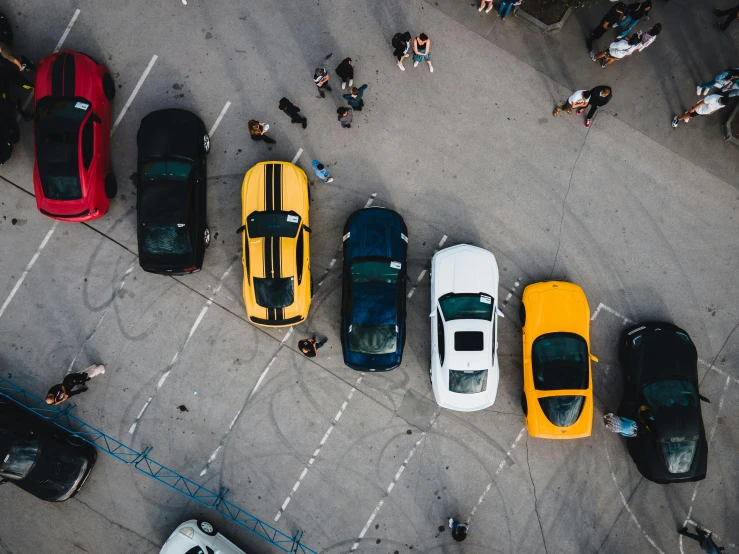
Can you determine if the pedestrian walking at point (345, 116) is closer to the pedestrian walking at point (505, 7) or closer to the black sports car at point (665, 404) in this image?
the pedestrian walking at point (505, 7)

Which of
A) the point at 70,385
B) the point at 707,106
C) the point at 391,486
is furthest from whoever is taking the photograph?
the point at 391,486

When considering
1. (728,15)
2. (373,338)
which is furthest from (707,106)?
(373,338)

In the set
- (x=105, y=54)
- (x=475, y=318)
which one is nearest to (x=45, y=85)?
(x=105, y=54)

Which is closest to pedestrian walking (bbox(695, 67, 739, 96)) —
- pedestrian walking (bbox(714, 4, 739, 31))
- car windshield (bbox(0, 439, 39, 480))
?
pedestrian walking (bbox(714, 4, 739, 31))

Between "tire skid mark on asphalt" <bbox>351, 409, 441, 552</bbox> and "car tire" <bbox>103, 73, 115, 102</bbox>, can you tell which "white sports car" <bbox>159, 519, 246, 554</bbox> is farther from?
"car tire" <bbox>103, 73, 115, 102</bbox>

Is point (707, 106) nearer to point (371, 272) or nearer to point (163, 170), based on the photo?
point (371, 272)

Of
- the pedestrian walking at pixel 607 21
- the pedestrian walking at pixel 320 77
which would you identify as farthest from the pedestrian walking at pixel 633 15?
the pedestrian walking at pixel 320 77
